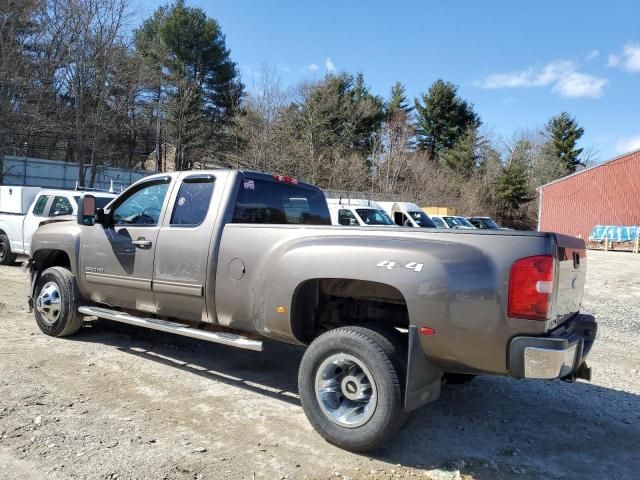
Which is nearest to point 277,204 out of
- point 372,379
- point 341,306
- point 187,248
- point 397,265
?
point 187,248

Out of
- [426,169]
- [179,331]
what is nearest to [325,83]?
[426,169]

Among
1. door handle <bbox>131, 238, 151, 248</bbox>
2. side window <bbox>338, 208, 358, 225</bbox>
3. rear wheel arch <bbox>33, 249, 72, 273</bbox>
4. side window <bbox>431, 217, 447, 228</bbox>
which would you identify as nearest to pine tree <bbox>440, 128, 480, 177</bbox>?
side window <bbox>431, 217, 447, 228</bbox>

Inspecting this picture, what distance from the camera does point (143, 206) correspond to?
534 cm

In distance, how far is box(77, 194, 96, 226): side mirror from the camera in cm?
539

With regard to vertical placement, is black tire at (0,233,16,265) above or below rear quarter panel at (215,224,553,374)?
below

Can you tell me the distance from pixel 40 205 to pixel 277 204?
9072mm

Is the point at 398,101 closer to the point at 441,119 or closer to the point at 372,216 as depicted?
the point at 441,119

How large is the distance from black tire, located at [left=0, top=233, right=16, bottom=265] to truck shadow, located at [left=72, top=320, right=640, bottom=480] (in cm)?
810

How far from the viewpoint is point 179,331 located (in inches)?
182

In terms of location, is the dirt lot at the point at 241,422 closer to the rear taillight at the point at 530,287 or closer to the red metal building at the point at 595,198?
the rear taillight at the point at 530,287

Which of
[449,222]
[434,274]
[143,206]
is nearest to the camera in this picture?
[434,274]

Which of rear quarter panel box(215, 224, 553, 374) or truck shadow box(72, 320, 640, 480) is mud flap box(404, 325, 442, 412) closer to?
rear quarter panel box(215, 224, 553, 374)

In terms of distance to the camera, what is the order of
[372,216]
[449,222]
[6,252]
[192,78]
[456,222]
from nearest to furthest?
[6,252], [372,216], [449,222], [456,222], [192,78]

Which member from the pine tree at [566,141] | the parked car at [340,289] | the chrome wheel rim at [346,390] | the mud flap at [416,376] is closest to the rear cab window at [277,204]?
the parked car at [340,289]
